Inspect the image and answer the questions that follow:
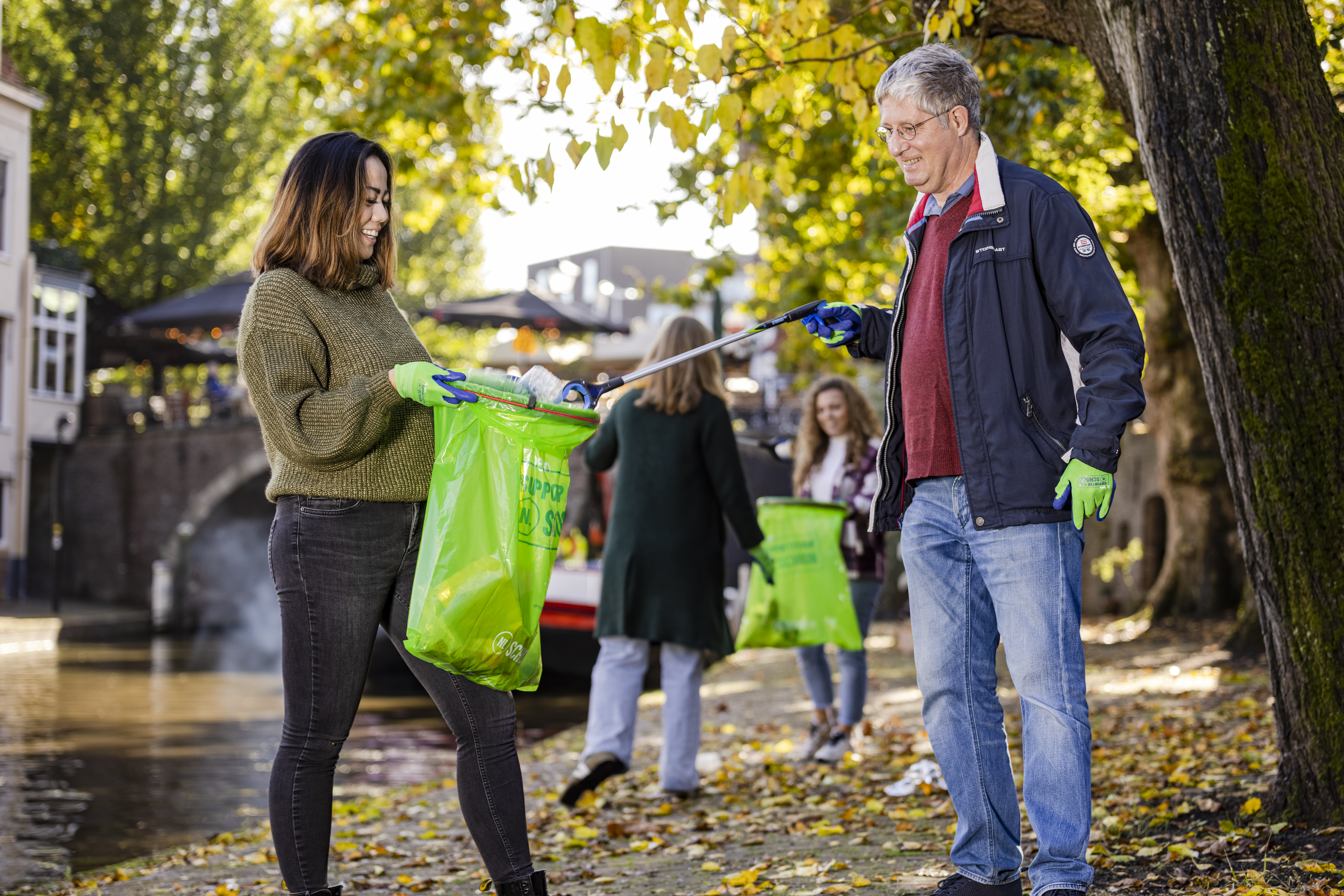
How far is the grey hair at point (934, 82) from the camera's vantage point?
2.95 meters

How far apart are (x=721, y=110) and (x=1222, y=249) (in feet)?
5.65

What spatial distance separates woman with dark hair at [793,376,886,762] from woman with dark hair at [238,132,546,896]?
11.1 feet

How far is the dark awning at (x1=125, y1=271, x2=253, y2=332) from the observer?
25312 millimetres

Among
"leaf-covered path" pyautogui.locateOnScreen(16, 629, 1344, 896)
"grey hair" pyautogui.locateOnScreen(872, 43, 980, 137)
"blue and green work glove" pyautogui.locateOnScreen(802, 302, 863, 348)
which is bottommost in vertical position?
"leaf-covered path" pyautogui.locateOnScreen(16, 629, 1344, 896)

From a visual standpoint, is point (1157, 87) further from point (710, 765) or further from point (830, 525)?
point (710, 765)

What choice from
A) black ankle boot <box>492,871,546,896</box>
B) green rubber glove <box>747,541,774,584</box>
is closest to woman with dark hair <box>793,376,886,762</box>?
green rubber glove <box>747,541,774,584</box>

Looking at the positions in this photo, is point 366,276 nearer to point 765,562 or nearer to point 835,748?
point 765,562

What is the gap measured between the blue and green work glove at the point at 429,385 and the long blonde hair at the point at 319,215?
35cm

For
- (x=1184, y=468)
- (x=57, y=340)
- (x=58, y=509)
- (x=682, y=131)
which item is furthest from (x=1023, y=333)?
(x=57, y=340)

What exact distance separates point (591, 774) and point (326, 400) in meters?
2.80

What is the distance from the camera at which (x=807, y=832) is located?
4.65m

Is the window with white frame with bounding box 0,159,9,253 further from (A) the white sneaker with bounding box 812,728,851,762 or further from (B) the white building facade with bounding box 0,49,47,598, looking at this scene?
(A) the white sneaker with bounding box 812,728,851,762

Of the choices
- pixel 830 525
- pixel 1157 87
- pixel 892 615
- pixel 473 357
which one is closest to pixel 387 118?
pixel 830 525

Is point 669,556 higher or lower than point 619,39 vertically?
lower
